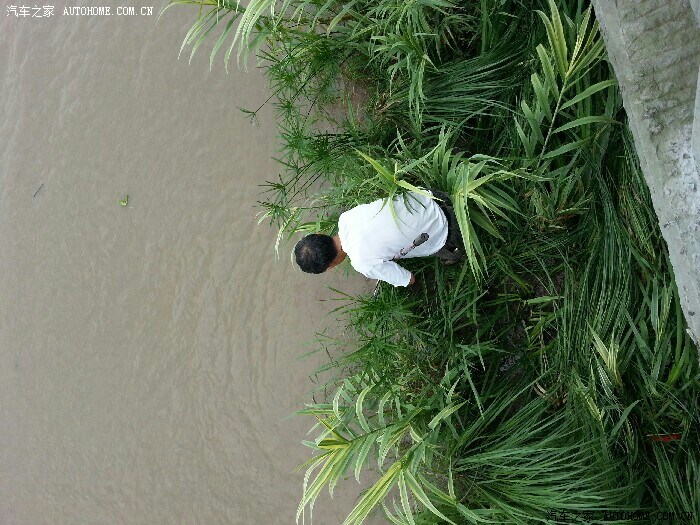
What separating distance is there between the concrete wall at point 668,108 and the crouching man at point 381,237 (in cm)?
51

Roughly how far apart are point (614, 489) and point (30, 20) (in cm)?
299

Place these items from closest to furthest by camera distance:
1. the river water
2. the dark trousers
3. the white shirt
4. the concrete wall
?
the concrete wall, the white shirt, the dark trousers, the river water

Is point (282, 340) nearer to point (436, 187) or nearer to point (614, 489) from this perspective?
point (436, 187)

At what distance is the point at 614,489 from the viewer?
1421mm

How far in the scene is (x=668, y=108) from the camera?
4.29ft

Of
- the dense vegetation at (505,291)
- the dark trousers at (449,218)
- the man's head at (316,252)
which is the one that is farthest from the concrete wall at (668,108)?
the man's head at (316,252)

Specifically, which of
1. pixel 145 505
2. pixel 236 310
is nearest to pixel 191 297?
pixel 236 310

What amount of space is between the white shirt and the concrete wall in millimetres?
510

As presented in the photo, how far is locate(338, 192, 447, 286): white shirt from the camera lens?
146cm

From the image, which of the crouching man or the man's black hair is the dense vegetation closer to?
the crouching man

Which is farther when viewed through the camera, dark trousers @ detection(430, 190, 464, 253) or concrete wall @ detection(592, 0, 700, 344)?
dark trousers @ detection(430, 190, 464, 253)

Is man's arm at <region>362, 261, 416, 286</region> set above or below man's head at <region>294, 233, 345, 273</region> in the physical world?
below

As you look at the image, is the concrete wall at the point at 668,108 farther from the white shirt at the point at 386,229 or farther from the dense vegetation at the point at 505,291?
the white shirt at the point at 386,229

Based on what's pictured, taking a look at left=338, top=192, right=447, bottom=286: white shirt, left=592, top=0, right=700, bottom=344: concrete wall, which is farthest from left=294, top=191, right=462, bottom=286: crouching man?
left=592, top=0, right=700, bottom=344: concrete wall
